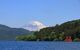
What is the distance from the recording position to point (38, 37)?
176375 millimetres

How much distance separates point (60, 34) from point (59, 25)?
2155 centimetres

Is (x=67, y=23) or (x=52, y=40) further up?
(x=67, y=23)

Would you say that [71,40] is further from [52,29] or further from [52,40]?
[52,29]

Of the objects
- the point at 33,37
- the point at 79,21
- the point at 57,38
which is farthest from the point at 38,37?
the point at 79,21

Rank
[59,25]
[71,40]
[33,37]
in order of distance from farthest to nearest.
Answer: [59,25]
[33,37]
[71,40]

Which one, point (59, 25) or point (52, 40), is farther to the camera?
point (59, 25)

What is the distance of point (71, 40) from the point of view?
6280 inches

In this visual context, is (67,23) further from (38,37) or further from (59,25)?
(38,37)

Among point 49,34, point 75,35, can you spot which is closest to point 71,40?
point 75,35

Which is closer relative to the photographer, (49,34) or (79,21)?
(49,34)

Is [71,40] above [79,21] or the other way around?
the other way around

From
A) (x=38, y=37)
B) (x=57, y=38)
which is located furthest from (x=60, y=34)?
(x=38, y=37)

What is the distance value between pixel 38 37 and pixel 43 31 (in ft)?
25.7

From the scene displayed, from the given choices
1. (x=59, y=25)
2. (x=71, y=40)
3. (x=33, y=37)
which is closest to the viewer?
(x=71, y=40)
